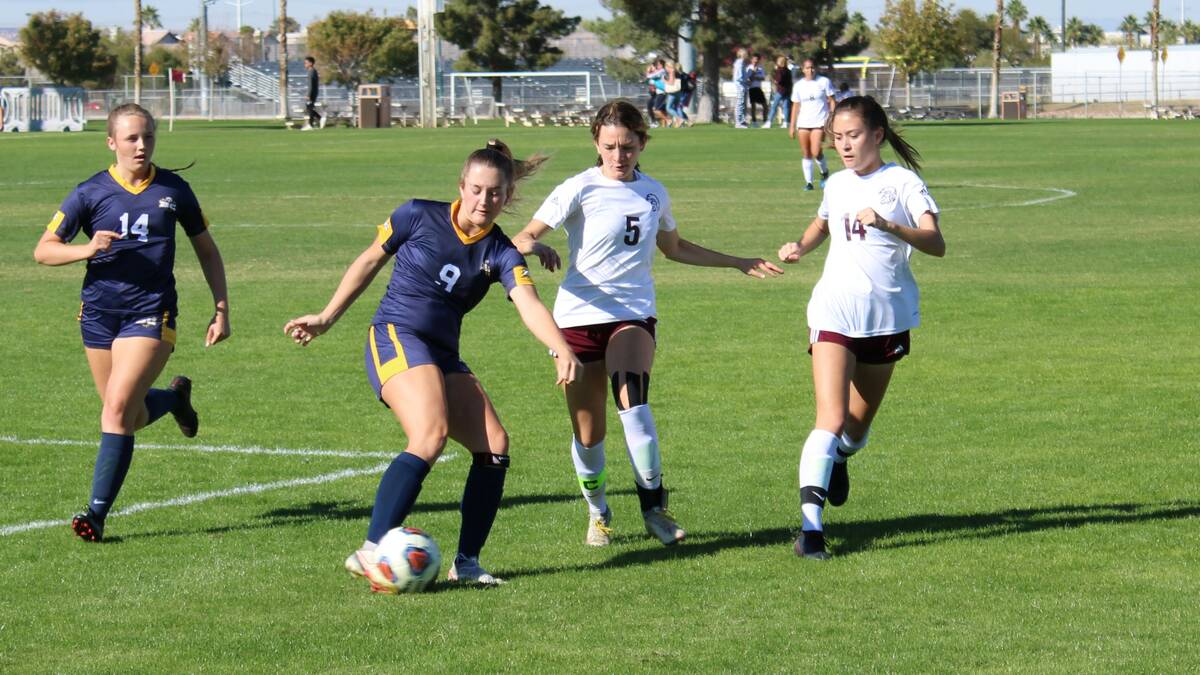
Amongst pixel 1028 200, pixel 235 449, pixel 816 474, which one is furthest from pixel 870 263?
pixel 1028 200

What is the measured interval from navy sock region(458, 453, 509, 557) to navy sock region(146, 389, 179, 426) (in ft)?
8.60

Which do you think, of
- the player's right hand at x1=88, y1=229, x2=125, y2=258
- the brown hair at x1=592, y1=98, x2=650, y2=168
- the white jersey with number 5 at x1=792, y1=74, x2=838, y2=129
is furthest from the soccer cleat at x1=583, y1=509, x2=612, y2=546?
the white jersey with number 5 at x1=792, y1=74, x2=838, y2=129

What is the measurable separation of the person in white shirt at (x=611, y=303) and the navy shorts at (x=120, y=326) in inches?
69.9

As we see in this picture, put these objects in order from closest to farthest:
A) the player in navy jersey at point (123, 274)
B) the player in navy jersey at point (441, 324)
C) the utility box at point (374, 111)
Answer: the player in navy jersey at point (441, 324)
the player in navy jersey at point (123, 274)
the utility box at point (374, 111)

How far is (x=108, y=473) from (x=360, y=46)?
365ft

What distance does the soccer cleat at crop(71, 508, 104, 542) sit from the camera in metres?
7.86

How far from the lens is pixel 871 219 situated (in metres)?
7.07

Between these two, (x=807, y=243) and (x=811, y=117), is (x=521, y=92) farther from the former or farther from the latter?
(x=807, y=243)

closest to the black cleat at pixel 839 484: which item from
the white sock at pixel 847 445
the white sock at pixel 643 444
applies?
the white sock at pixel 847 445

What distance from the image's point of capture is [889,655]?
5887mm

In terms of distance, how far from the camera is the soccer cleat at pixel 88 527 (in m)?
7.86

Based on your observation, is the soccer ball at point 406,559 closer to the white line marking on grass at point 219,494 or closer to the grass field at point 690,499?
the grass field at point 690,499

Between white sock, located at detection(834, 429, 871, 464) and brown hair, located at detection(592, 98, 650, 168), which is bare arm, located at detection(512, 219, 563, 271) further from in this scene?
white sock, located at detection(834, 429, 871, 464)

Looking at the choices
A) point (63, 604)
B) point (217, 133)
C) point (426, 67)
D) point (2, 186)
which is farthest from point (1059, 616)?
point (426, 67)
